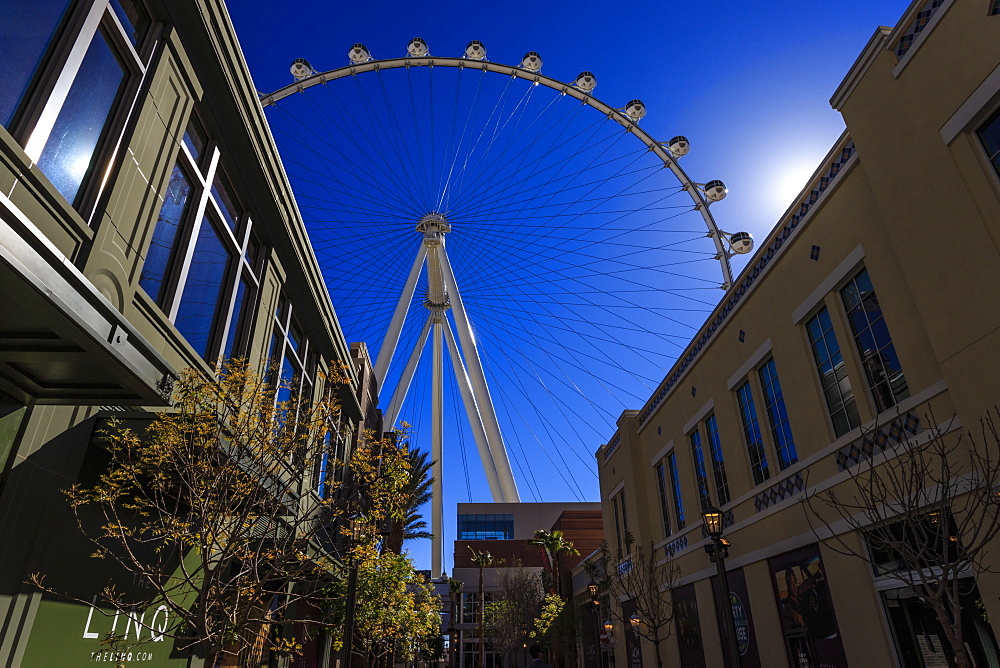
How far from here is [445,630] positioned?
81.2 metres

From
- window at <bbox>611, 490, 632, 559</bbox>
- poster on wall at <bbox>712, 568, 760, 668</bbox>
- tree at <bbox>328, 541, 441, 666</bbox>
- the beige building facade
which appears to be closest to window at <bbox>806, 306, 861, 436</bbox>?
the beige building facade

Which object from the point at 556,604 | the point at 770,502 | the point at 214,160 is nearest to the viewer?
the point at 214,160

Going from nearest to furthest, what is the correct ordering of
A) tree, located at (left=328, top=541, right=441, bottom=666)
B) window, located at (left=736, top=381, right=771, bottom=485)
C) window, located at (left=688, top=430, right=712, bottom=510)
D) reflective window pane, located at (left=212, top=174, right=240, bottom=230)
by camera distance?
reflective window pane, located at (left=212, top=174, right=240, bottom=230) < window, located at (left=736, top=381, right=771, bottom=485) < tree, located at (left=328, top=541, right=441, bottom=666) < window, located at (left=688, top=430, right=712, bottom=510)

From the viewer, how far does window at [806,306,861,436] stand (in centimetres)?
1300

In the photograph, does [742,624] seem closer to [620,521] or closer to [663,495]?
[663,495]

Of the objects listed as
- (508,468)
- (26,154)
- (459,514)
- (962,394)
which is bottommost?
(962,394)

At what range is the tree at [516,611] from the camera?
54.8 m

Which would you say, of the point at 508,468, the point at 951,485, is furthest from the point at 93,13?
the point at 508,468

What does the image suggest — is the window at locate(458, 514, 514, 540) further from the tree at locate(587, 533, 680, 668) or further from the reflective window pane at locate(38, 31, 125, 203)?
the reflective window pane at locate(38, 31, 125, 203)

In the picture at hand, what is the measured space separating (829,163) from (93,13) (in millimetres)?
13187

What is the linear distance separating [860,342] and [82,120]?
13.4 m

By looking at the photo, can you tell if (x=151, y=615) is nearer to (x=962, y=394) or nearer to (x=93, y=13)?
(x=93, y=13)

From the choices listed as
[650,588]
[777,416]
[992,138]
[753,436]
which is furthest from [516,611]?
[992,138]

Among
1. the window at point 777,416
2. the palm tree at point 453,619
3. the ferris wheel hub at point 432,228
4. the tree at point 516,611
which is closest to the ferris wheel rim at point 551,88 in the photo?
the ferris wheel hub at point 432,228
